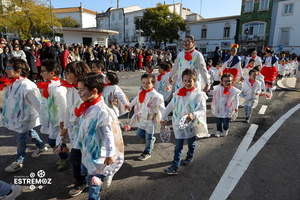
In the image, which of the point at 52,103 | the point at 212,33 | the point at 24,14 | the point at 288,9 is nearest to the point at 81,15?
the point at 212,33

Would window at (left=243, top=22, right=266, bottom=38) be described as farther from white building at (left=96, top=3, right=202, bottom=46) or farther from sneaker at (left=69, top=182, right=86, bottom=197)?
sneaker at (left=69, top=182, right=86, bottom=197)

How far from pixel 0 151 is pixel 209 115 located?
5067mm

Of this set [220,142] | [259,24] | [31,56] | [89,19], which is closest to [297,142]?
[220,142]

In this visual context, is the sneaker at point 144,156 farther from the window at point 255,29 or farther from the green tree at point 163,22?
the green tree at point 163,22

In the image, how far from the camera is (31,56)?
29.8 ft

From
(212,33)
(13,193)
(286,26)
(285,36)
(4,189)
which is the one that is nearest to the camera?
(4,189)

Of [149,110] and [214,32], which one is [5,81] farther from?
[214,32]

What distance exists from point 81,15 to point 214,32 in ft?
158

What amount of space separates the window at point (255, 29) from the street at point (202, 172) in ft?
111

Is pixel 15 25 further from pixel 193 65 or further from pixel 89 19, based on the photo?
pixel 89 19

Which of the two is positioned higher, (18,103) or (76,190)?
(18,103)

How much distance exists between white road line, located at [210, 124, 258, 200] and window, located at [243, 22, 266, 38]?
109ft

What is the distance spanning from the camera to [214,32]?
40594 mm

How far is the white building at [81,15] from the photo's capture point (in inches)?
2771
